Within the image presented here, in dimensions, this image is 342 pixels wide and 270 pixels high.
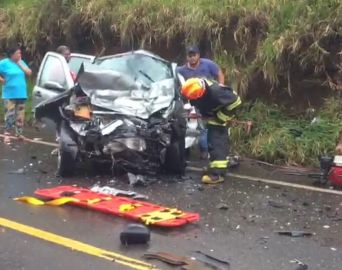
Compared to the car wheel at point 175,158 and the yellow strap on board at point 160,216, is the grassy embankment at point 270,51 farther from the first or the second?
the yellow strap on board at point 160,216

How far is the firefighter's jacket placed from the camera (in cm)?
854

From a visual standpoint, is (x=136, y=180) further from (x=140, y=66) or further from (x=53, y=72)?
(x=53, y=72)

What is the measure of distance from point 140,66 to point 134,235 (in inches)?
158

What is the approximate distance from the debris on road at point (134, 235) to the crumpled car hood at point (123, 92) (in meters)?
2.91

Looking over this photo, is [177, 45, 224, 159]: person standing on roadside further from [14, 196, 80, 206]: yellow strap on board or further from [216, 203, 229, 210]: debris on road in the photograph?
[14, 196, 80, 206]: yellow strap on board

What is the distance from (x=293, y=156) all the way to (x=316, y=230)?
349cm

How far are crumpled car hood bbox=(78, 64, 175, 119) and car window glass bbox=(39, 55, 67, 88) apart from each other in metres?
1.08

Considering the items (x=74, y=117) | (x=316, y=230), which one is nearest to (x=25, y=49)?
(x=74, y=117)

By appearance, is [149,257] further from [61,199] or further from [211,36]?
[211,36]

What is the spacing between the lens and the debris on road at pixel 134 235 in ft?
19.1

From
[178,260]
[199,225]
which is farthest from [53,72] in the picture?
[178,260]

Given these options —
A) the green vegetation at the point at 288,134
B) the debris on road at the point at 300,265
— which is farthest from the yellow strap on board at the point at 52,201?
the green vegetation at the point at 288,134

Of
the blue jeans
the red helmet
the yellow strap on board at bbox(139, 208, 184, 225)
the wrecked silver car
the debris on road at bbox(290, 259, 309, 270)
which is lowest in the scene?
the debris on road at bbox(290, 259, 309, 270)

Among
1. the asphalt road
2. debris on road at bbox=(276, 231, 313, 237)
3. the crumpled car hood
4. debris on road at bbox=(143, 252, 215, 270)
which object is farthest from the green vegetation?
debris on road at bbox=(143, 252, 215, 270)
